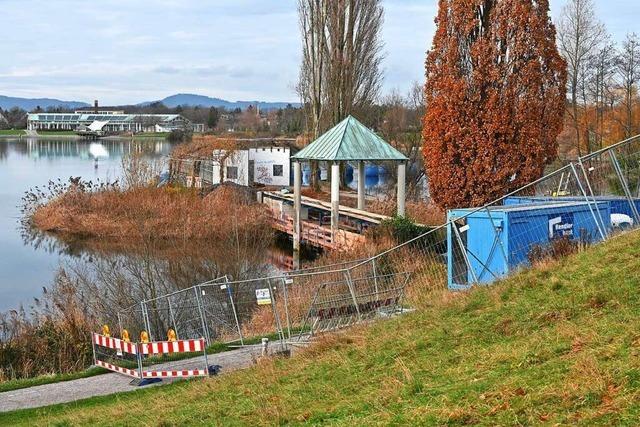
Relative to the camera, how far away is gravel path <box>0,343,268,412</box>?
1312cm

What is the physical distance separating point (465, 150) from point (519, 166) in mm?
1711

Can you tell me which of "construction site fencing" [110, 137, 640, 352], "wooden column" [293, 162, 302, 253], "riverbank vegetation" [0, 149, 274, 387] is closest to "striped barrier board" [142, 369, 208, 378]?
"construction site fencing" [110, 137, 640, 352]

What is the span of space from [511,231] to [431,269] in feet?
12.9

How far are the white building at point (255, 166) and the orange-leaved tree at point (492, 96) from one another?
3006 cm

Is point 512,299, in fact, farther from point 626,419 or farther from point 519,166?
point 519,166

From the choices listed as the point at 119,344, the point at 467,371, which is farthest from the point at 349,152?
the point at 467,371

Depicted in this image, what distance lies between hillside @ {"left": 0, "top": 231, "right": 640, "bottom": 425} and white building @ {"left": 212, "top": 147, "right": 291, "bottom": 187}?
136ft

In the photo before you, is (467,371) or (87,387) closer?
(467,371)

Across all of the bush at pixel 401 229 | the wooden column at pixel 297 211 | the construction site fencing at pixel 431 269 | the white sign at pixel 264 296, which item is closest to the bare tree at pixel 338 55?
the wooden column at pixel 297 211

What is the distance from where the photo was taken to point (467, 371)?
789 centimetres

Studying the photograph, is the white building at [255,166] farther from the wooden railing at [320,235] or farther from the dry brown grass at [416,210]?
the wooden railing at [320,235]

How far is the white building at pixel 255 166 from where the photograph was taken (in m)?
53.9

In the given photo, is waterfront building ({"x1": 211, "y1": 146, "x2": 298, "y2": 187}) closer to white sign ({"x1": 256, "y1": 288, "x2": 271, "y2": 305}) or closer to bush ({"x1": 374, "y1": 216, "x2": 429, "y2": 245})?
bush ({"x1": 374, "y1": 216, "x2": 429, "y2": 245})

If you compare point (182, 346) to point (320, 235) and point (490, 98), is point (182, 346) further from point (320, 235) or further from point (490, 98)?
point (320, 235)
